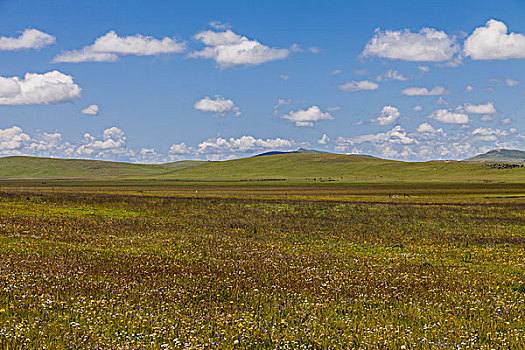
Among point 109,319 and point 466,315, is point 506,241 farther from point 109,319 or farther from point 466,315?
point 109,319

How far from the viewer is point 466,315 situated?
11.3m

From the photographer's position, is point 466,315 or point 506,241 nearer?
point 466,315

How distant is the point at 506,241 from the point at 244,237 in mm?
16511

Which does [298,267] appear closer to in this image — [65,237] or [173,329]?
[173,329]

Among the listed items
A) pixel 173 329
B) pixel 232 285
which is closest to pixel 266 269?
pixel 232 285

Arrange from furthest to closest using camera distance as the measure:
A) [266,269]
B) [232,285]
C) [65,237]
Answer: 1. [65,237]
2. [266,269]
3. [232,285]

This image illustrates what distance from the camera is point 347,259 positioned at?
19.2 m

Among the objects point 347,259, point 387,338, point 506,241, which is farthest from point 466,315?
point 506,241

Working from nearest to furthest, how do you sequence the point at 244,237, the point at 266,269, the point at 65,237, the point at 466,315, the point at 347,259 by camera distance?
the point at 466,315 → the point at 266,269 → the point at 347,259 → the point at 65,237 → the point at 244,237

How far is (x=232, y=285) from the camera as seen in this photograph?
13688 millimetres

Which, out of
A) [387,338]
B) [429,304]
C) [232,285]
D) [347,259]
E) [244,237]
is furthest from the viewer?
[244,237]

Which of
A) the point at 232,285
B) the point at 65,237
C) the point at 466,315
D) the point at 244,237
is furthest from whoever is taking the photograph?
the point at 244,237

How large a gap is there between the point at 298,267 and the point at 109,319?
27.7 ft

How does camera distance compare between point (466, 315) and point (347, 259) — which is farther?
point (347, 259)
